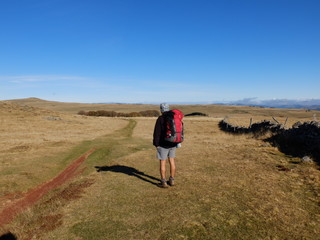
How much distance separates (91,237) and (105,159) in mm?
10400

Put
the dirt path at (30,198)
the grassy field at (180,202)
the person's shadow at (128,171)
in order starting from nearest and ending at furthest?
the grassy field at (180,202) → the dirt path at (30,198) → the person's shadow at (128,171)

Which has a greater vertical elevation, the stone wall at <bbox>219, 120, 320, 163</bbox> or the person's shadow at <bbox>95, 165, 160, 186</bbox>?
the stone wall at <bbox>219, 120, 320, 163</bbox>

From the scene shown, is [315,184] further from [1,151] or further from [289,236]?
[1,151]

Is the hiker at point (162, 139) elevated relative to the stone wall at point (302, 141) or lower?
elevated

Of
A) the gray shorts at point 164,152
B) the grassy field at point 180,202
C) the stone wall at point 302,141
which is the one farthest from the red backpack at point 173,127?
the stone wall at point 302,141

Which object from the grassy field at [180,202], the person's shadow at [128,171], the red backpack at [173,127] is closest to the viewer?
the grassy field at [180,202]

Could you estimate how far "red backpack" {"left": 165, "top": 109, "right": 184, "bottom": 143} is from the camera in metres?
8.62

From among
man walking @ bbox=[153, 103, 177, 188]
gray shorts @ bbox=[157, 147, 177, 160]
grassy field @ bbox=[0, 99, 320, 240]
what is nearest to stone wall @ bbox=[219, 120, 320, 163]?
grassy field @ bbox=[0, 99, 320, 240]

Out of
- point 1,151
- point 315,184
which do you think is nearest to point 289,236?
point 315,184

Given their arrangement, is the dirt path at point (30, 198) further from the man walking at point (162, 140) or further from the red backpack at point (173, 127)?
the red backpack at point (173, 127)

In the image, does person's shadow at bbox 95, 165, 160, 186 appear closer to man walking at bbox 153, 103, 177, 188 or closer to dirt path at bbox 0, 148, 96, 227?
man walking at bbox 153, 103, 177, 188

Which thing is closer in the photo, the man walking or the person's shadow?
the man walking

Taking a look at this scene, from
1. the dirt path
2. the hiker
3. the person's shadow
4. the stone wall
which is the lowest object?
the dirt path

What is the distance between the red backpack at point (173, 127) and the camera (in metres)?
8.62
